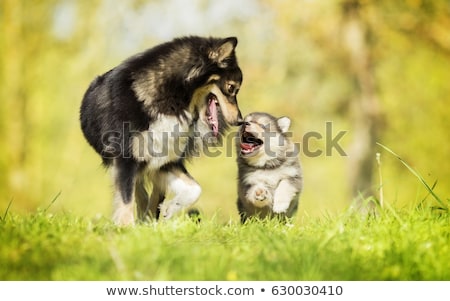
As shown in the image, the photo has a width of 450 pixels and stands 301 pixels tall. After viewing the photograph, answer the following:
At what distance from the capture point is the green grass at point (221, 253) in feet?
13.2

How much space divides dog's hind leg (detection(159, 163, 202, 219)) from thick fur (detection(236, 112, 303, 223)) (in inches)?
28.3

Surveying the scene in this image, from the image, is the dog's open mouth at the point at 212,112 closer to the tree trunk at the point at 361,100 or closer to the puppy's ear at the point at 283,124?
the puppy's ear at the point at 283,124

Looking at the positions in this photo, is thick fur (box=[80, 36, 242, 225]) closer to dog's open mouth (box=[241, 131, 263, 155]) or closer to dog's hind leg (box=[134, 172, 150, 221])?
dog's hind leg (box=[134, 172, 150, 221])

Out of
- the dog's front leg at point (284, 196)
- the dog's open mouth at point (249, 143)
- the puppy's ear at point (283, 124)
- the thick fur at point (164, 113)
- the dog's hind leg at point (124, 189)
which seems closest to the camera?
the dog's hind leg at point (124, 189)

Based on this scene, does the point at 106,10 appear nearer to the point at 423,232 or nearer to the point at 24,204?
the point at 24,204

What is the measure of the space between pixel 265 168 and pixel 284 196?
1.45ft

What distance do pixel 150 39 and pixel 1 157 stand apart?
15.8ft

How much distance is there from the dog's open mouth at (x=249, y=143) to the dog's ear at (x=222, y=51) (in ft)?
3.27

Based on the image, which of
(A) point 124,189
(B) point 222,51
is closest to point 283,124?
(B) point 222,51

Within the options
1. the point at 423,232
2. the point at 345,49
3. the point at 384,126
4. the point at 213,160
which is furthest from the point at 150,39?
the point at 423,232

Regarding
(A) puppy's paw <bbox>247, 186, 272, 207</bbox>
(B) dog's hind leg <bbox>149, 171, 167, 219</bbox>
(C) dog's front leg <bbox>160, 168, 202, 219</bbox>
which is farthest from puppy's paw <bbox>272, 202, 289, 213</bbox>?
(B) dog's hind leg <bbox>149, 171, 167, 219</bbox>

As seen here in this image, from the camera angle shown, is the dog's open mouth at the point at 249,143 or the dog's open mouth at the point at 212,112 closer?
the dog's open mouth at the point at 212,112

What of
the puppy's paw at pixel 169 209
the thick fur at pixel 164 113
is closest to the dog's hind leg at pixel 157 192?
the thick fur at pixel 164 113

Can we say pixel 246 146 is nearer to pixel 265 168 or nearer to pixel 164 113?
pixel 265 168
